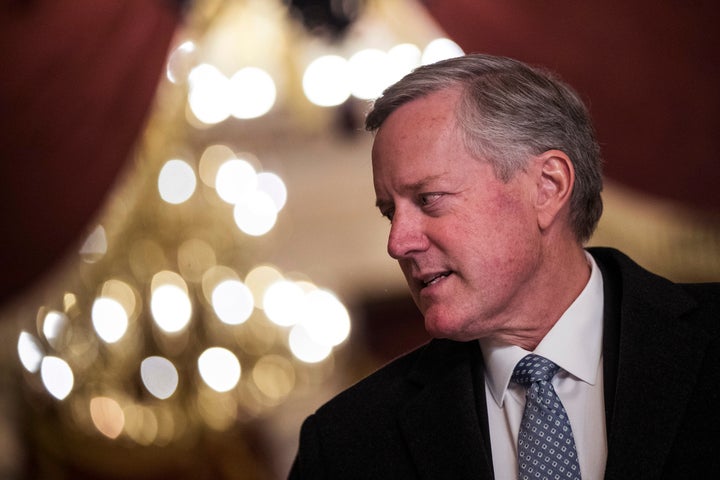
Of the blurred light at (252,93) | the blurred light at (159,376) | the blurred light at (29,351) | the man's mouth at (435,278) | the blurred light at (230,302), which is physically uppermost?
the blurred light at (252,93)

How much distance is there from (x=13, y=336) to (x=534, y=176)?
2.70m

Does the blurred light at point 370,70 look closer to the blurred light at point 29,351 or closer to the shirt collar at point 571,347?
the blurred light at point 29,351

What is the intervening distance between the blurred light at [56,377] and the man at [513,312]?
88.4 inches

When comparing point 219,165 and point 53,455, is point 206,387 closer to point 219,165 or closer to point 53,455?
point 53,455

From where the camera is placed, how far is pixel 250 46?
13.2 feet

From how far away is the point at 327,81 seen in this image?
13.2ft

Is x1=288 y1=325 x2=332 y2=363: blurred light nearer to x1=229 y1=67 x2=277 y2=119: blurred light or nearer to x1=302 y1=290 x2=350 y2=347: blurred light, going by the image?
x1=302 y1=290 x2=350 y2=347: blurred light

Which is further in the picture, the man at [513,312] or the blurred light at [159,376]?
the blurred light at [159,376]

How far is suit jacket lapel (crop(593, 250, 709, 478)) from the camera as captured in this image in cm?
162

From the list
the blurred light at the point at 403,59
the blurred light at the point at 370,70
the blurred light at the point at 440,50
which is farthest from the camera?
the blurred light at the point at 370,70

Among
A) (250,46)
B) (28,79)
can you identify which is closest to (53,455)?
(28,79)

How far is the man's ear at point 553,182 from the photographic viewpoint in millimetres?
1853

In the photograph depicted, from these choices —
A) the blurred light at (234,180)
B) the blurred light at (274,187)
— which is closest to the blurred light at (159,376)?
the blurred light at (234,180)

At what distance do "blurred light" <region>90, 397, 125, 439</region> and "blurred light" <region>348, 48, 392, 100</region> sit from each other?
1.58 metres
